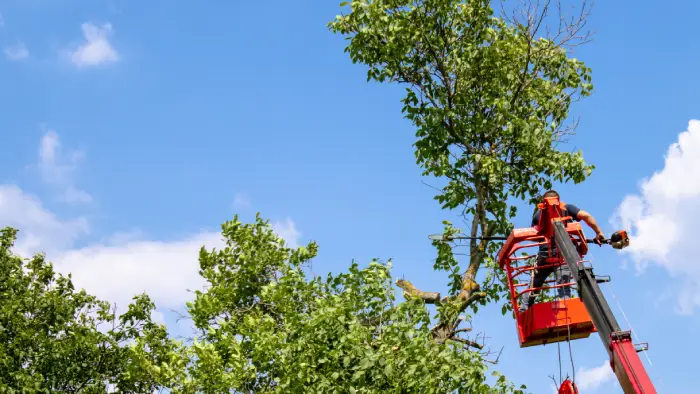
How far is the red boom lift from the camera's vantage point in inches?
372

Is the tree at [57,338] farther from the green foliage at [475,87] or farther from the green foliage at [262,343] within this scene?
the green foliage at [475,87]

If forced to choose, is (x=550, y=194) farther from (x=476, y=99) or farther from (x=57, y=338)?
(x=57, y=338)

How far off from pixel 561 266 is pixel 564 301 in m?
0.54

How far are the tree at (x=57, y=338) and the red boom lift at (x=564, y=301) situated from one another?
387 inches

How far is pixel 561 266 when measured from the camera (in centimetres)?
1180

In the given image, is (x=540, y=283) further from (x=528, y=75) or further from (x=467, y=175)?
(x=528, y=75)

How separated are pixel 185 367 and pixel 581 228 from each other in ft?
25.9

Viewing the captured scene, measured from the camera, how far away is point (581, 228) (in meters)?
11.4

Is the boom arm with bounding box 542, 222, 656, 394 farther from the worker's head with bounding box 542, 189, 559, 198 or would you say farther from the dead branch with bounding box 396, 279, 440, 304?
the dead branch with bounding box 396, 279, 440, 304

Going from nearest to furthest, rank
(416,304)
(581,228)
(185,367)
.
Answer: (581,228)
(416,304)
(185,367)

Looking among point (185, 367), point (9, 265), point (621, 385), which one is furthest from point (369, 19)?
point (9, 265)

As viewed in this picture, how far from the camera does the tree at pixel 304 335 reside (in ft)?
38.6

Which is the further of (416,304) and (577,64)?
(577,64)

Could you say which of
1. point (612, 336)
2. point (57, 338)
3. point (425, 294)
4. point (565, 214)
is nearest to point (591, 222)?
point (565, 214)
